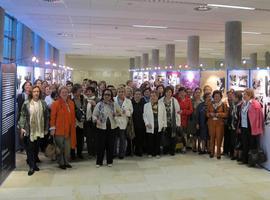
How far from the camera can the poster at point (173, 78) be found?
1220cm

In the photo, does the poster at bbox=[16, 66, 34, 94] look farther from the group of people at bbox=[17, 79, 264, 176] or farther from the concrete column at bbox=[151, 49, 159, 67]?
the concrete column at bbox=[151, 49, 159, 67]

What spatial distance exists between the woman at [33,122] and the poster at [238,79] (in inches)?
212

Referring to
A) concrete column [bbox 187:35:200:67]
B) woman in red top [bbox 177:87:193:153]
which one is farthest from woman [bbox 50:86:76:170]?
concrete column [bbox 187:35:200:67]

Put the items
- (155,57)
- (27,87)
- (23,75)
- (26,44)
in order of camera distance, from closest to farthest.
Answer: (27,87)
(23,75)
(26,44)
(155,57)

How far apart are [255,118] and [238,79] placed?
121 inches

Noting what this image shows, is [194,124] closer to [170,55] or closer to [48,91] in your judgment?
[48,91]

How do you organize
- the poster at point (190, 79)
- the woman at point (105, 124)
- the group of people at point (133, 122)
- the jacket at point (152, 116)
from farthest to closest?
the poster at point (190, 79) → the jacket at point (152, 116) → the woman at point (105, 124) → the group of people at point (133, 122)

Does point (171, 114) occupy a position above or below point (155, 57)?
below

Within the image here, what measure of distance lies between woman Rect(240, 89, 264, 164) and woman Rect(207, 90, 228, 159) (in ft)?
1.82

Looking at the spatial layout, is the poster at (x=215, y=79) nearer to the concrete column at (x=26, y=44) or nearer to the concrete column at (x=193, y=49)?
the concrete column at (x=193, y=49)

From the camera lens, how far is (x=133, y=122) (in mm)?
7496

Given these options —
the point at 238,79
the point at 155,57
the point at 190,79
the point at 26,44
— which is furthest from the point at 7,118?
the point at 155,57

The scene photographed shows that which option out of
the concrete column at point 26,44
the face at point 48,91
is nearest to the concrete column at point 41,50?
the concrete column at point 26,44

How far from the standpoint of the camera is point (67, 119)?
6.41 m
